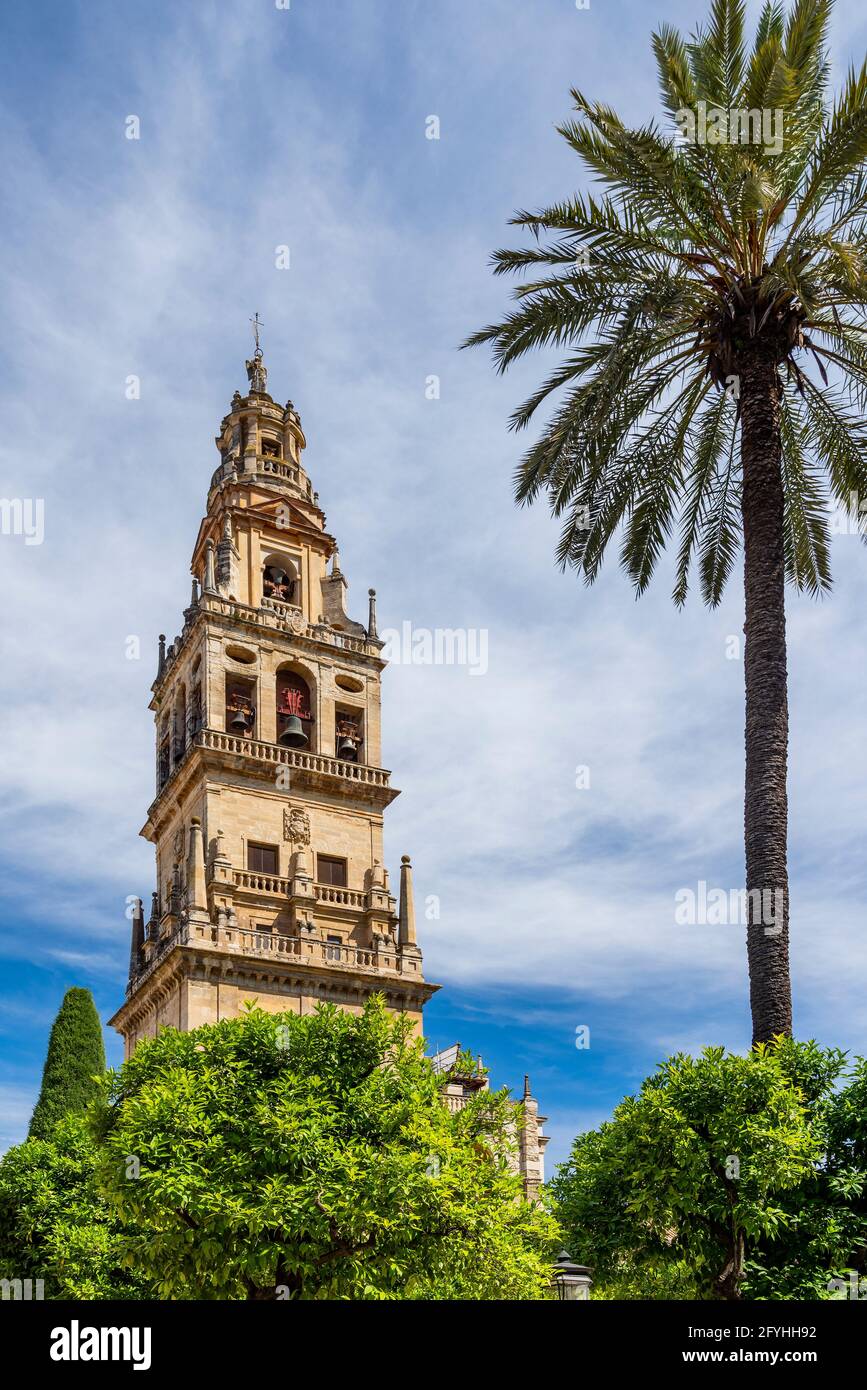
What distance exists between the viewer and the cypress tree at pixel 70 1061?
42.9m

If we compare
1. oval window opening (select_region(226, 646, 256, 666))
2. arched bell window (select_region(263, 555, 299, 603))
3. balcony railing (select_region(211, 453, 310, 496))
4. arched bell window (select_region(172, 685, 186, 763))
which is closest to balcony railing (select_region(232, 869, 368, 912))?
arched bell window (select_region(172, 685, 186, 763))

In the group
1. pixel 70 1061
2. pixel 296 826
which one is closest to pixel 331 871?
pixel 296 826

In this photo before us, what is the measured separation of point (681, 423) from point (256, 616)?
2501 cm

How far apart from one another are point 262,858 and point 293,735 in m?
4.35

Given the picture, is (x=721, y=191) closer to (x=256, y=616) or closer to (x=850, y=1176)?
(x=850, y=1176)

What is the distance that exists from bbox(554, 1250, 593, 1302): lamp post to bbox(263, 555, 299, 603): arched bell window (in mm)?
32167

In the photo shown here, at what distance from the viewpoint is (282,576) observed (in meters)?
49.9

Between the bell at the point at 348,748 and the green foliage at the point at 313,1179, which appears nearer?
the green foliage at the point at 313,1179

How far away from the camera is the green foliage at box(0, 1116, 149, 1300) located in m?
29.3

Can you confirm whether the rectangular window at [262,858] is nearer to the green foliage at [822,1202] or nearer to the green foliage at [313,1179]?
the green foliage at [313,1179]

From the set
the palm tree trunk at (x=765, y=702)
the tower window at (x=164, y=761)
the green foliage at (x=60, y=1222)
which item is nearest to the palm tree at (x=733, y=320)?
the palm tree trunk at (x=765, y=702)

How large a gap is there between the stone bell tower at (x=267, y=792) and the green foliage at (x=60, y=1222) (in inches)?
207

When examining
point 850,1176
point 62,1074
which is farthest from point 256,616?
point 850,1176

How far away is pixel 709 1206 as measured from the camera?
20.5 m
